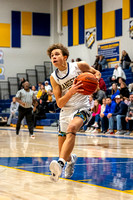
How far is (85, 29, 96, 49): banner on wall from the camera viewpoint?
2562 centimetres

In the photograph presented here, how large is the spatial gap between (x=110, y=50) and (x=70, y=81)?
19.0 metres

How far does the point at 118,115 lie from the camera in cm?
1527

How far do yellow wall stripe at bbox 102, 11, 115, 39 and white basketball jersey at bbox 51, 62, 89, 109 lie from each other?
Answer: 19.0 metres

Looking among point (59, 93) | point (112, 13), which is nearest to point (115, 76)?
point (112, 13)

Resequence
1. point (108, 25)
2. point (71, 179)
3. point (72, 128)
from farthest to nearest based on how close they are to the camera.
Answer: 1. point (108, 25)
2. point (71, 179)
3. point (72, 128)

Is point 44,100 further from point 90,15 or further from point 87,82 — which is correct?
point 87,82

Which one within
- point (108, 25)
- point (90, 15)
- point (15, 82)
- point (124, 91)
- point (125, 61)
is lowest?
point (124, 91)

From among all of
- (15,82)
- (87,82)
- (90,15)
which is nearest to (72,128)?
(87,82)

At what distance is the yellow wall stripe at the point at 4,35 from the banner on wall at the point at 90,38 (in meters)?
5.59

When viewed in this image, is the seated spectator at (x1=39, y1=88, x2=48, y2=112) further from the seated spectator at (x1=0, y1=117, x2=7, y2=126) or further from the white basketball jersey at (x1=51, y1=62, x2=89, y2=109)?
the white basketball jersey at (x1=51, y1=62, x2=89, y2=109)

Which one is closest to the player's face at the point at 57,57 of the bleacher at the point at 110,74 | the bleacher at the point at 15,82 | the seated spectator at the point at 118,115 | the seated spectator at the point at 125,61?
the seated spectator at the point at 118,115

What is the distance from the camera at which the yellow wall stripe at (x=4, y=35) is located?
28.1 m

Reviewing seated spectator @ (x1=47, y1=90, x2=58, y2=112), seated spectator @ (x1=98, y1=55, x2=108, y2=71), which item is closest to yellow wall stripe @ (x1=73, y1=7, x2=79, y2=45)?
seated spectator @ (x1=98, y1=55, x2=108, y2=71)

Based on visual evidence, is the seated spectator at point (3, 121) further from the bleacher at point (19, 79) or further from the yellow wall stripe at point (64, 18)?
the yellow wall stripe at point (64, 18)
